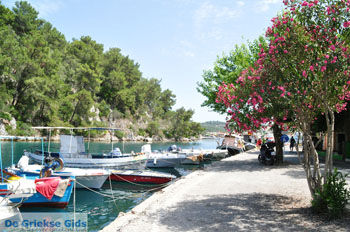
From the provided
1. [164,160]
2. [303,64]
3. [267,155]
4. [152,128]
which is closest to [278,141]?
[267,155]

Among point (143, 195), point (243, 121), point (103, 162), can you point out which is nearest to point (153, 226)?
point (243, 121)

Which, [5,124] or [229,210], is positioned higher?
Result: [5,124]

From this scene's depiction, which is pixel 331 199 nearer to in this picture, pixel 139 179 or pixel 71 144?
pixel 139 179

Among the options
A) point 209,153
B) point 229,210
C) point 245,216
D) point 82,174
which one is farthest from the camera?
point 209,153

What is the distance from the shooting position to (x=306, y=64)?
23.5 ft

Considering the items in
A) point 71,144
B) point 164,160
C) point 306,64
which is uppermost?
point 306,64

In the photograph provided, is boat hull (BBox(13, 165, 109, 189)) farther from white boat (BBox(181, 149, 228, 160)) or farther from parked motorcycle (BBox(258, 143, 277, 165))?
white boat (BBox(181, 149, 228, 160))

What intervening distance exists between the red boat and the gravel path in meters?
5.88

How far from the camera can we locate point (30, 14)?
78.3 metres

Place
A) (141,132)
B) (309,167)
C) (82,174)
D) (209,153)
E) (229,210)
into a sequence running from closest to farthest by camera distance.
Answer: (309,167) → (229,210) → (82,174) → (209,153) → (141,132)

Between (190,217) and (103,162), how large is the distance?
53.2 feet

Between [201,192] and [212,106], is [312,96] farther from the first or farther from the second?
[212,106]

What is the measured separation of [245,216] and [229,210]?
73 centimetres

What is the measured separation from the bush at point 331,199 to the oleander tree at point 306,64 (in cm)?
33
